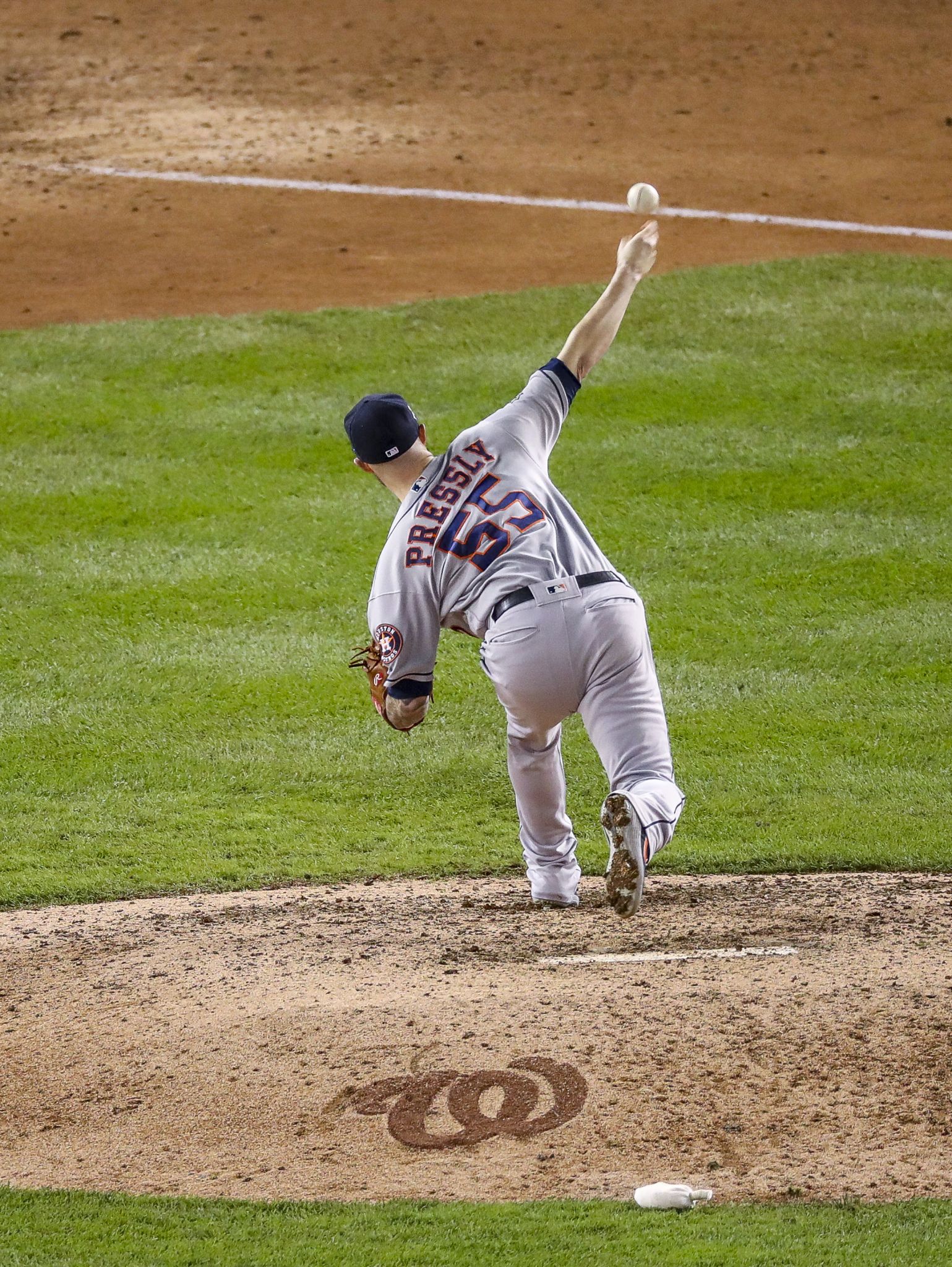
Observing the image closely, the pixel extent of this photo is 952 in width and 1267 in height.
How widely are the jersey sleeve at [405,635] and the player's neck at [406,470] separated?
36 centimetres

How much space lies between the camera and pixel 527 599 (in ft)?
15.4

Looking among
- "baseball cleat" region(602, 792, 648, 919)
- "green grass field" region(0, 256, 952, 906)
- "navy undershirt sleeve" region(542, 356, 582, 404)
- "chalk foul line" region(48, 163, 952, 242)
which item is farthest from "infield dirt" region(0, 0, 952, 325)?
"baseball cleat" region(602, 792, 648, 919)

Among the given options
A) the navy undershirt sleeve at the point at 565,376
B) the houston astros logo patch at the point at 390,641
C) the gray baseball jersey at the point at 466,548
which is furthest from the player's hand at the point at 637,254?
the houston astros logo patch at the point at 390,641

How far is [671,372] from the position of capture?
1159 cm

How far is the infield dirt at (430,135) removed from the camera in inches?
535

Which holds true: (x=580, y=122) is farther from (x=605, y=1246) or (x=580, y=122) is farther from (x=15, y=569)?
(x=605, y=1246)

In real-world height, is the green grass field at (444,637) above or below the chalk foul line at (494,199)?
below

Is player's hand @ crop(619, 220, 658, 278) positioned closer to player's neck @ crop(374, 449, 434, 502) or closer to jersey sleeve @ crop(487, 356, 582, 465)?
jersey sleeve @ crop(487, 356, 582, 465)

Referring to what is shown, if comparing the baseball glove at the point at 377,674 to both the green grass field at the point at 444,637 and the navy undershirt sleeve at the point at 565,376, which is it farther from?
the green grass field at the point at 444,637

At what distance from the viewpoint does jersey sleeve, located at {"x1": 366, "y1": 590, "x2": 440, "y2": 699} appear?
484cm

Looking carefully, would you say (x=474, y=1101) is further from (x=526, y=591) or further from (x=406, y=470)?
(x=406, y=470)

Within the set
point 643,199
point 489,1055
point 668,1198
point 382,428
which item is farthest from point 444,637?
point 668,1198

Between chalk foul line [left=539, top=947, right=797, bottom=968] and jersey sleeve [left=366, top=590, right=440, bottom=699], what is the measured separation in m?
1.06

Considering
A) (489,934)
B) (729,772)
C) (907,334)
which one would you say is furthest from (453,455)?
(907,334)
